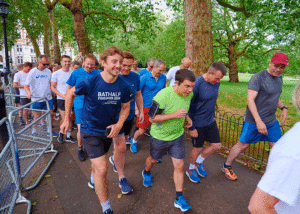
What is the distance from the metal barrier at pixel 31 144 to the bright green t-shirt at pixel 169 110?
2131 mm

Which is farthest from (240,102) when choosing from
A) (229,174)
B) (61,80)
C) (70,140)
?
(61,80)

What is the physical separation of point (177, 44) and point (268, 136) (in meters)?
24.2

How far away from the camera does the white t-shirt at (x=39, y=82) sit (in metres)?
5.70

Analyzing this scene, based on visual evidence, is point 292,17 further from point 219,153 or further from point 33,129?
point 33,129

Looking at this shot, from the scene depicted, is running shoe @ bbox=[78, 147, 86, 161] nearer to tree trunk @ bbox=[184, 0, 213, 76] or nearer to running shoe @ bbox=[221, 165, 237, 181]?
running shoe @ bbox=[221, 165, 237, 181]

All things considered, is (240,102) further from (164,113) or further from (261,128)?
(164,113)

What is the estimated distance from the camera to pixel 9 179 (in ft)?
9.18

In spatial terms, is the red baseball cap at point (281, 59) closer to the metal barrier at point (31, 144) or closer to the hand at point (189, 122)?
the hand at point (189, 122)

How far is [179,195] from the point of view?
2.88 metres

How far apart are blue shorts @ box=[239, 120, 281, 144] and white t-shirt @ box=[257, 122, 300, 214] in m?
2.78

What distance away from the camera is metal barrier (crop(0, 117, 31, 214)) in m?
2.51

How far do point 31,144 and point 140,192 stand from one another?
290 centimetres

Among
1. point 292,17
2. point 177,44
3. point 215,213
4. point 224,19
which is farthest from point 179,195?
point 177,44

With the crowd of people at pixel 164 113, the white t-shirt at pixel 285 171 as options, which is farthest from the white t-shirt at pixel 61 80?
the white t-shirt at pixel 285 171
